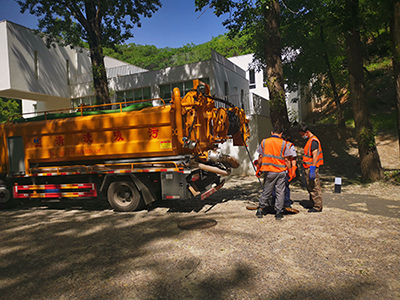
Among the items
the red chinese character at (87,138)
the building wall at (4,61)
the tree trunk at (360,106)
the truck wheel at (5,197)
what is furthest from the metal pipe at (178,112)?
the building wall at (4,61)

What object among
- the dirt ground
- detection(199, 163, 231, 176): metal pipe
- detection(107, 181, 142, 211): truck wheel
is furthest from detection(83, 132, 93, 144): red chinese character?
detection(199, 163, 231, 176): metal pipe

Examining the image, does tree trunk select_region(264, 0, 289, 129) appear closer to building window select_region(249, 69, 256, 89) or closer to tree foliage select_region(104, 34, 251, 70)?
building window select_region(249, 69, 256, 89)

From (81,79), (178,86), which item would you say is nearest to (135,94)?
(178,86)

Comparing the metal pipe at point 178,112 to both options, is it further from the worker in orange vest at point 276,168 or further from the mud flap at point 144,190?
the worker in orange vest at point 276,168

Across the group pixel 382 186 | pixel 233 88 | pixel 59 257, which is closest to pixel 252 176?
pixel 382 186

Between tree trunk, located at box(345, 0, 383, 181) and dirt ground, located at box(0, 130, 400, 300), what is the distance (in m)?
2.31

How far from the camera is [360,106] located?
31.1ft

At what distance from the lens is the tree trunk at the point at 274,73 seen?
33.7 ft

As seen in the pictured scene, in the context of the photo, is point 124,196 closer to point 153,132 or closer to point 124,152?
point 124,152

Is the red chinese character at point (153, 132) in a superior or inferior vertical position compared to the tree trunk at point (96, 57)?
inferior

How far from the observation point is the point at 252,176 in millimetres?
12750

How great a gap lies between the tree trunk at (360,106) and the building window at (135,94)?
1320cm

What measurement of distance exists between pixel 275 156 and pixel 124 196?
372cm

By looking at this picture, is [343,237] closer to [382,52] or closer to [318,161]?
[318,161]
